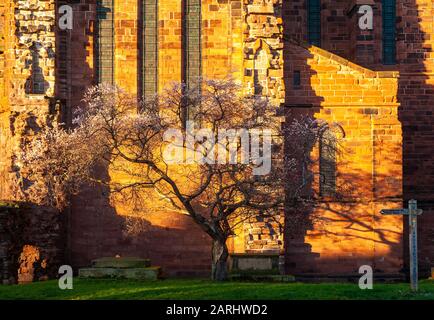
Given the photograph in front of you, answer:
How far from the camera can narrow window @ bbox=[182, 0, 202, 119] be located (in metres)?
30.8

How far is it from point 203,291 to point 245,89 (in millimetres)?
9895

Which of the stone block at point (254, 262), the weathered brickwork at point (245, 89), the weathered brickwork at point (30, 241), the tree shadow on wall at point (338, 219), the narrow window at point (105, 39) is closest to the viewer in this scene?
the weathered brickwork at point (30, 241)

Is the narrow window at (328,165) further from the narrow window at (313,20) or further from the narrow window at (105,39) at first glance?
the narrow window at (105,39)

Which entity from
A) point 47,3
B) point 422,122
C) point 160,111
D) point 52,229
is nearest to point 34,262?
point 52,229

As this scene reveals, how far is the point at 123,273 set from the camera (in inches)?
990

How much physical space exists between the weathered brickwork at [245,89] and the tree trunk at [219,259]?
3.89m

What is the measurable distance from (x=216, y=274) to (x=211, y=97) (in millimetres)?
4921

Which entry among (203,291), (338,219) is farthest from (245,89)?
(203,291)

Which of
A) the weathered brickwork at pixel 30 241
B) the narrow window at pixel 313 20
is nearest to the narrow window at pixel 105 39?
the weathered brickwork at pixel 30 241

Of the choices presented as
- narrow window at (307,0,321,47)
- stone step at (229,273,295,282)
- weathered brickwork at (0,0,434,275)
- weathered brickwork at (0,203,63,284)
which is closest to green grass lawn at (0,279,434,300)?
stone step at (229,273,295,282)

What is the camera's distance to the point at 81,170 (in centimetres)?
2559

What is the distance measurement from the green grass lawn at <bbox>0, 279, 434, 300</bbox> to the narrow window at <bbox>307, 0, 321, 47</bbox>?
13746 mm

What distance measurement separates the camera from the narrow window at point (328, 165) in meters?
30.6

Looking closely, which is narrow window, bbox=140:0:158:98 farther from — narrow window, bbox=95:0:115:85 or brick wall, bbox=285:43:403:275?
brick wall, bbox=285:43:403:275
